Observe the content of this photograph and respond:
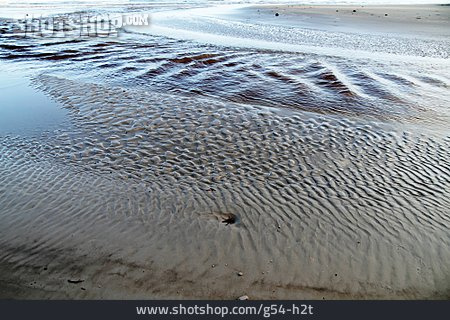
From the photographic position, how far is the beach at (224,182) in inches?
158

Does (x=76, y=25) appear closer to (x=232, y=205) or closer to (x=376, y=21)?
(x=376, y=21)

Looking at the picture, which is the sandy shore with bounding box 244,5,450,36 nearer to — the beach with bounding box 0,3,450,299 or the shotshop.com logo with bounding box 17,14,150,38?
the shotshop.com logo with bounding box 17,14,150,38

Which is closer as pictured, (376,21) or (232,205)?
(232,205)

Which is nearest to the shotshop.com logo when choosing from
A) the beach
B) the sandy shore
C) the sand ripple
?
the beach

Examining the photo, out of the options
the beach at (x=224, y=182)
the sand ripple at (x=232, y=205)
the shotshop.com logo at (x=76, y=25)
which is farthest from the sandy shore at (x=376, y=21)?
the sand ripple at (x=232, y=205)

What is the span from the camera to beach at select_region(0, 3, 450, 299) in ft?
13.2

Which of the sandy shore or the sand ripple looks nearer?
the sand ripple

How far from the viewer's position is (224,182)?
18.5 feet

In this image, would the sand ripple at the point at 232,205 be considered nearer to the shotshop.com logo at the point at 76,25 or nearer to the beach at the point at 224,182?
the beach at the point at 224,182

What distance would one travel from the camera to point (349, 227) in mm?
4746

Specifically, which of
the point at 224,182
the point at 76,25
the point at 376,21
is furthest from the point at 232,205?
the point at 376,21

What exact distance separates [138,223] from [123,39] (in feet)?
47.6
